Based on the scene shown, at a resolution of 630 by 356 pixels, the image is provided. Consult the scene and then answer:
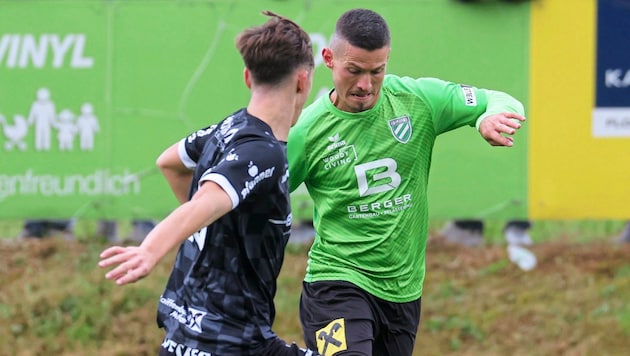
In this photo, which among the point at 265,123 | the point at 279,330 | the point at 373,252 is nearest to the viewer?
the point at 265,123

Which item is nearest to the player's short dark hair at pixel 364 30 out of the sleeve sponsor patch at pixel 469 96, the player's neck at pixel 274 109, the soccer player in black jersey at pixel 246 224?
the sleeve sponsor patch at pixel 469 96

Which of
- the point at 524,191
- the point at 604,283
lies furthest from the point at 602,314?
the point at 524,191

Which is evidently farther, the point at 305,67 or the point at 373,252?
the point at 373,252

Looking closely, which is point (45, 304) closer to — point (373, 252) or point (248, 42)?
point (373, 252)

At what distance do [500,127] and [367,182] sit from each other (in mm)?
760

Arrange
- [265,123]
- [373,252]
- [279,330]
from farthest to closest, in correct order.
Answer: [279,330], [373,252], [265,123]

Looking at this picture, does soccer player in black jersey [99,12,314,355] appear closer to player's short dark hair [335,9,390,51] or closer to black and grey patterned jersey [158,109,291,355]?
black and grey patterned jersey [158,109,291,355]

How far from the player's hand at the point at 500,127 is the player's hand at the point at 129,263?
6.30 ft

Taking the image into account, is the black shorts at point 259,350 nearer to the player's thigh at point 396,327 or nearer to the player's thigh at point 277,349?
the player's thigh at point 277,349

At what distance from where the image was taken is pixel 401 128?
5.48 m

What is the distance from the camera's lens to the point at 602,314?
872cm

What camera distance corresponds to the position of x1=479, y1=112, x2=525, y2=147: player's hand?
4941 millimetres

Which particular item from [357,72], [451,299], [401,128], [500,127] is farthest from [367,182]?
[451,299]

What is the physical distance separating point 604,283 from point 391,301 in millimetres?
3901
